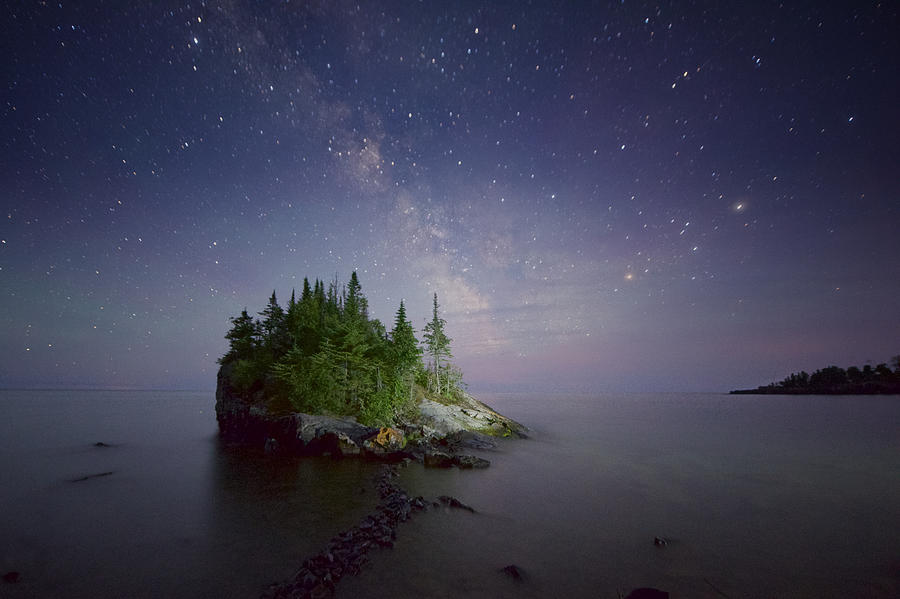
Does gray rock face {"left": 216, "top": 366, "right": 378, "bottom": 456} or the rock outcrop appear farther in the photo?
gray rock face {"left": 216, "top": 366, "right": 378, "bottom": 456}

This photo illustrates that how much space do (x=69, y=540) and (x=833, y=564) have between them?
29.6 m

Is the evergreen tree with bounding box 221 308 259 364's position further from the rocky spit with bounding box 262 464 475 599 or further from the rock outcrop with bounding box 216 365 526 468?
the rocky spit with bounding box 262 464 475 599

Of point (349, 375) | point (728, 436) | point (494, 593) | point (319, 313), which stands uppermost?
point (319, 313)

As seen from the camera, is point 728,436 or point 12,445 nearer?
point 12,445

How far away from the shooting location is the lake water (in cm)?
1027

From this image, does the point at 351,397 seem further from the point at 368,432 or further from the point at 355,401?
the point at 368,432

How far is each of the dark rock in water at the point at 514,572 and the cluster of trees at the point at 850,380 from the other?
253984 mm

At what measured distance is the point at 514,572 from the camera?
1051 centimetres

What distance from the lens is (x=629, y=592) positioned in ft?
Answer: 31.9

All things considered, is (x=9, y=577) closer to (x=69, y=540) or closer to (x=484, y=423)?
(x=69, y=540)

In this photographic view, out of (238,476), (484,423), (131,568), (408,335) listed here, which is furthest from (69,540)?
(484,423)

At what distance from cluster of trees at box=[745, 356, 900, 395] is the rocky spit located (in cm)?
25362

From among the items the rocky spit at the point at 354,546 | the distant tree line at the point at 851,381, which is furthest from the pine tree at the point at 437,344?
the distant tree line at the point at 851,381

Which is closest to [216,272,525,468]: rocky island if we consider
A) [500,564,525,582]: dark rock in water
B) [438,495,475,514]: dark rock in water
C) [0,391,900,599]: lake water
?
[0,391,900,599]: lake water
